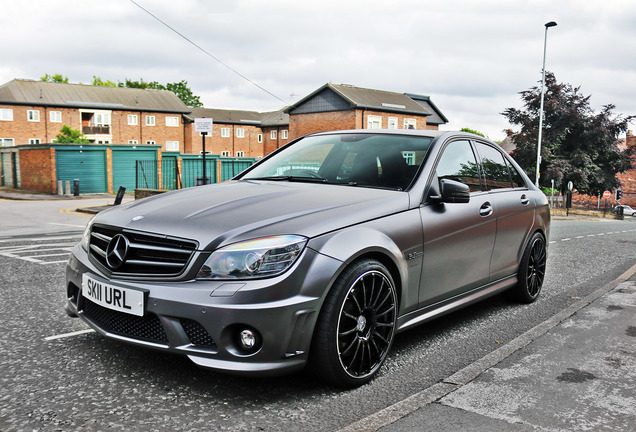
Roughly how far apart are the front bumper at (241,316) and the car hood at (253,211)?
0.77ft

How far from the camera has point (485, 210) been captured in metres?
4.52

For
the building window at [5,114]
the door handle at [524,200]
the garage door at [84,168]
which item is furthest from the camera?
the building window at [5,114]

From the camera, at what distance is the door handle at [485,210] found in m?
4.45

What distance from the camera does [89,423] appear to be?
2.68m

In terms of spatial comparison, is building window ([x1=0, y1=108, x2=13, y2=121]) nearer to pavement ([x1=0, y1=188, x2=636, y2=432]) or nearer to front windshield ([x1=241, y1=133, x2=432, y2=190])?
front windshield ([x1=241, y1=133, x2=432, y2=190])

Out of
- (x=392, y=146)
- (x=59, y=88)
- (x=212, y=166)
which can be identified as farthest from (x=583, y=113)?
(x=392, y=146)

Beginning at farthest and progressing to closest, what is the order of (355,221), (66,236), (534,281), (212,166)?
1. (212,166)
2. (66,236)
3. (534,281)
4. (355,221)

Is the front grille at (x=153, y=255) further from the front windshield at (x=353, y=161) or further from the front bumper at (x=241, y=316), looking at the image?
the front windshield at (x=353, y=161)

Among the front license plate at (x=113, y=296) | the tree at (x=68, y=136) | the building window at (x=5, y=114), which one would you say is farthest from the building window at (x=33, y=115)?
the front license plate at (x=113, y=296)

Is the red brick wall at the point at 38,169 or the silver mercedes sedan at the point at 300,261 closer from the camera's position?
the silver mercedes sedan at the point at 300,261

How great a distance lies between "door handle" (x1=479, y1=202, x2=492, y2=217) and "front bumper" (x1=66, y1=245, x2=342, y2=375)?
6.25 feet

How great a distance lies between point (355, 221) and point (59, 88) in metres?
61.2

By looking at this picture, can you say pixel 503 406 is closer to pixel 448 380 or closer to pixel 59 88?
pixel 448 380

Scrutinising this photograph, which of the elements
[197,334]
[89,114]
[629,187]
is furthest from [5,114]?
[629,187]
